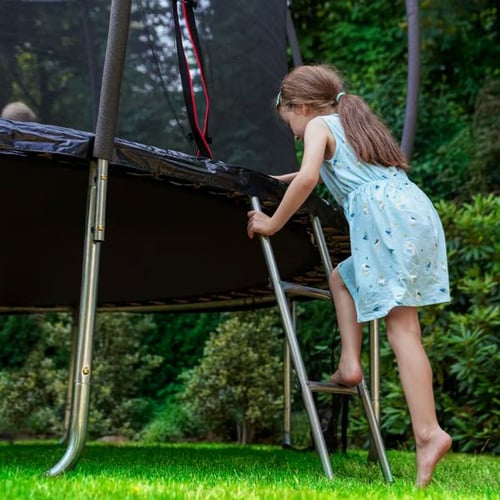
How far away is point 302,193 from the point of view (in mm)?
2236

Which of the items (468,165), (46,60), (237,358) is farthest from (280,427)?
Answer: (46,60)

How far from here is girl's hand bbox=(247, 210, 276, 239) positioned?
7.61ft

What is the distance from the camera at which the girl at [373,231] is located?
207 cm

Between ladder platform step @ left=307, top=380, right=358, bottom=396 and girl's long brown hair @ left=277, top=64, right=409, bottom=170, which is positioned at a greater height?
girl's long brown hair @ left=277, top=64, right=409, bottom=170

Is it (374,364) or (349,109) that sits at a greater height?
(349,109)

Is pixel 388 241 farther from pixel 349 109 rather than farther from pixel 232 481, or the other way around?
pixel 232 481

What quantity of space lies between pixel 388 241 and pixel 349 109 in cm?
44

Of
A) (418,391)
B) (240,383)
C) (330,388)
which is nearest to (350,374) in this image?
(330,388)

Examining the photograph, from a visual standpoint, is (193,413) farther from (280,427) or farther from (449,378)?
(449,378)

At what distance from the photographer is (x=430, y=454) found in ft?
6.60

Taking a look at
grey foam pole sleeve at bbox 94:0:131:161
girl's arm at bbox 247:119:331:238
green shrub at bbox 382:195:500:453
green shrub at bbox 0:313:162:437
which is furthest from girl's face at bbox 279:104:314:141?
green shrub at bbox 0:313:162:437

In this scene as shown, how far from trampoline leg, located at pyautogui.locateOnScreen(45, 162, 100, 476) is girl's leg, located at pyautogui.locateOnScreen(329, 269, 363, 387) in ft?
2.37

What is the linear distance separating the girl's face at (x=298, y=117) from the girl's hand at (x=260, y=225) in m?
0.29

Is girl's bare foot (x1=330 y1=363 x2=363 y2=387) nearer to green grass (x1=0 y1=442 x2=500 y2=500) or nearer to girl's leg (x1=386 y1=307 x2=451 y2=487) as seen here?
girl's leg (x1=386 y1=307 x2=451 y2=487)
